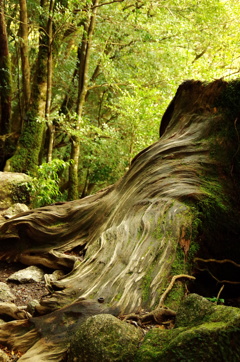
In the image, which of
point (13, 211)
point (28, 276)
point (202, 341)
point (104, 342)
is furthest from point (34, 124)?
point (202, 341)

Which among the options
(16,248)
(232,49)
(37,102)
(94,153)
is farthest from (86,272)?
(232,49)

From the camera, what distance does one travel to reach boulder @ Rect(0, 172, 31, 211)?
25.8 feet

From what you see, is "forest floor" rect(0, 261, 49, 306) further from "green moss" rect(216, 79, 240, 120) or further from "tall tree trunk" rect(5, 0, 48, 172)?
"tall tree trunk" rect(5, 0, 48, 172)

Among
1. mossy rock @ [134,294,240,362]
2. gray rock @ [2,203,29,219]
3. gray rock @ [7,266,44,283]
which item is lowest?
gray rock @ [7,266,44,283]

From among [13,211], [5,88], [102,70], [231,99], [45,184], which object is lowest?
[13,211]

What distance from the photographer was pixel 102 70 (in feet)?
40.0

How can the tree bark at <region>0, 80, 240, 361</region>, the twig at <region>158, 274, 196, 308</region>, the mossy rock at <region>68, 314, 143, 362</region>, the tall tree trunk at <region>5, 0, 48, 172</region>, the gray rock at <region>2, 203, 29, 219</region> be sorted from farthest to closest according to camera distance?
the tall tree trunk at <region>5, 0, 48, 172</region> < the gray rock at <region>2, 203, 29, 219</region> < the tree bark at <region>0, 80, 240, 361</region> < the twig at <region>158, 274, 196, 308</region> < the mossy rock at <region>68, 314, 143, 362</region>

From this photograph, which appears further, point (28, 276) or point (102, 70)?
point (102, 70)

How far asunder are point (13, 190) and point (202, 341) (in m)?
7.05

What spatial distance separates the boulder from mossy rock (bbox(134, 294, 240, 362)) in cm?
638

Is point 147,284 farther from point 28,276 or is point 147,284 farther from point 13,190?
point 13,190

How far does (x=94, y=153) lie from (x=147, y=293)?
10455 mm

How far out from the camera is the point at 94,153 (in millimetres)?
13031

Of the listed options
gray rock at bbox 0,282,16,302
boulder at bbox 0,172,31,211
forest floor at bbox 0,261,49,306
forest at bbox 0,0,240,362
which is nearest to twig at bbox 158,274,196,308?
forest at bbox 0,0,240,362
